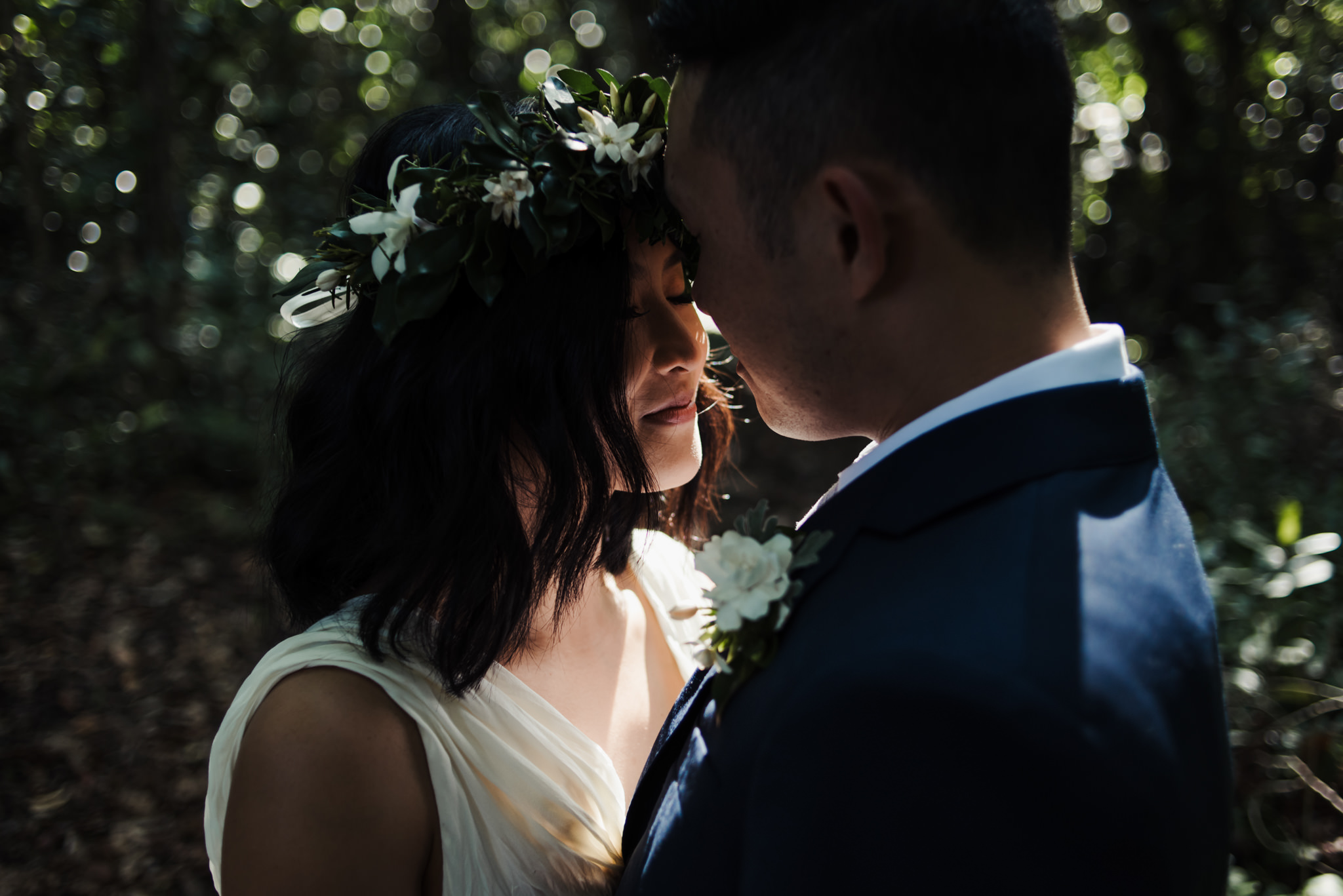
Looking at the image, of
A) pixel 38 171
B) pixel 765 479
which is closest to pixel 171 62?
pixel 38 171

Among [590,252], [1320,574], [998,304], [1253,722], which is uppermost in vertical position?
[590,252]

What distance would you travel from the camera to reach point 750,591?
134 cm

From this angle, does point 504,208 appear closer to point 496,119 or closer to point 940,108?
point 496,119

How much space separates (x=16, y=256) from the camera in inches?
276

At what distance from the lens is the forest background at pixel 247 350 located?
3.80 m

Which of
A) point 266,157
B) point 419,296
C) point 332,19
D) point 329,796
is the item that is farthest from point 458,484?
point 332,19

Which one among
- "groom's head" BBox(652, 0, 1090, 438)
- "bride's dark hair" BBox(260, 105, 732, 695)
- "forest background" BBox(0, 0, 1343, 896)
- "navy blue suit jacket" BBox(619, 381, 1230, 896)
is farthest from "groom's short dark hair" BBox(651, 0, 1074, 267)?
"forest background" BBox(0, 0, 1343, 896)

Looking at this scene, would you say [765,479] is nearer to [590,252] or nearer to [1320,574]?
[1320,574]

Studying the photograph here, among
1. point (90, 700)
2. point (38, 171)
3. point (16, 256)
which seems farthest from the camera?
point (16, 256)

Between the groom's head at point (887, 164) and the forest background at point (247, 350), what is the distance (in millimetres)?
933

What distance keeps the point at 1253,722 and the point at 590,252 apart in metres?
3.29

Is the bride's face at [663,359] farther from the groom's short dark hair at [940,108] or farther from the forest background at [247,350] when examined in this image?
the forest background at [247,350]

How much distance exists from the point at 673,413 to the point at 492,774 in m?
0.81

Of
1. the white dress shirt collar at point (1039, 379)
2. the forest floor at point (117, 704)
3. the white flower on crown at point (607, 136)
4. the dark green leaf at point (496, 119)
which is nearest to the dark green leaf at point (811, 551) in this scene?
the white dress shirt collar at point (1039, 379)
